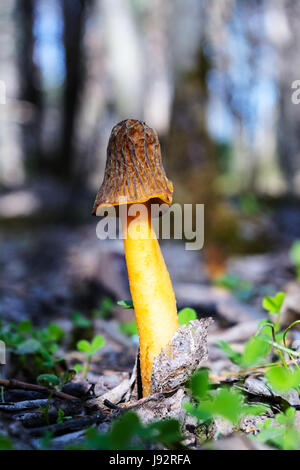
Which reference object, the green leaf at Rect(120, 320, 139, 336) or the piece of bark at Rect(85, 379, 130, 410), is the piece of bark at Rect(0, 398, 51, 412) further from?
the green leaf at Rect(120, 320, 139, 336)

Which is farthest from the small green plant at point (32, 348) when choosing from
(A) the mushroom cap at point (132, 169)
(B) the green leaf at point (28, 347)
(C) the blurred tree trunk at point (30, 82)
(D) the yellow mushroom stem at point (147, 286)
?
(C) the blurred tree trunk at point (30, 82)

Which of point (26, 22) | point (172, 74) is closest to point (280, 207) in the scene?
point (172, 74)

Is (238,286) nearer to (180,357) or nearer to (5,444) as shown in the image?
(180,357)

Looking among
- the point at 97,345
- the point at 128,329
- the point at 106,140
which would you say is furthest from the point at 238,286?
the point at 106,140

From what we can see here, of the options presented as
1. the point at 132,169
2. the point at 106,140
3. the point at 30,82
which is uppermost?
the point at 30,82

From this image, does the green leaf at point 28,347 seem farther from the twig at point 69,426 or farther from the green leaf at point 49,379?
the twig at point 69,426

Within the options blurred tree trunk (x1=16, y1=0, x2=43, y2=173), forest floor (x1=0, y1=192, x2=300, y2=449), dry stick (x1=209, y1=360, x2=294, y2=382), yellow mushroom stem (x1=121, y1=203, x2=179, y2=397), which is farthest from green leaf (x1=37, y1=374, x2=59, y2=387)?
blurred tree trunk (x1=16, y1=0, x2=43, y2=173)

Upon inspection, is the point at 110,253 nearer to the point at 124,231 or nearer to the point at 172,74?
the point at 124,231
